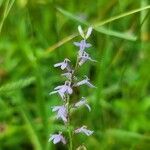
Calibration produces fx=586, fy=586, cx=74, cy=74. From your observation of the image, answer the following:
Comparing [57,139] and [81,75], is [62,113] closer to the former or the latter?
[57,139]

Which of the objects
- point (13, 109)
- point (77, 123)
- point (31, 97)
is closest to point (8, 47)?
point (31, 97)

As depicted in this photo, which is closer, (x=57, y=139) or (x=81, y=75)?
(x=57, y=139)

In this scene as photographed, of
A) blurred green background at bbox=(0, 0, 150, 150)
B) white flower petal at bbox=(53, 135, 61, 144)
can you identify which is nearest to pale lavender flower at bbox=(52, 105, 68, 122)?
white flower petal at bbox=(53, 135, 61, 144)

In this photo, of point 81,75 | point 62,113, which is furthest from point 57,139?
point 81,75

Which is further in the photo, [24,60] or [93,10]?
[93,10]

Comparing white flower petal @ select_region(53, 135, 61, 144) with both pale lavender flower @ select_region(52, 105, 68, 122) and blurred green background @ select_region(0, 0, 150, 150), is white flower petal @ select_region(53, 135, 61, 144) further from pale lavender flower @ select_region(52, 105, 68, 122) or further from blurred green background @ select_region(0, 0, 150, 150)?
blurred green background @ select_region(0, 0, 150, 150)

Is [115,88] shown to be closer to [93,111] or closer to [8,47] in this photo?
[93,111]

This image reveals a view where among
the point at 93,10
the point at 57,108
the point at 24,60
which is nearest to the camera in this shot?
the point at 57,108

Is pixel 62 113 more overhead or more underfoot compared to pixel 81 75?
more underfoot
